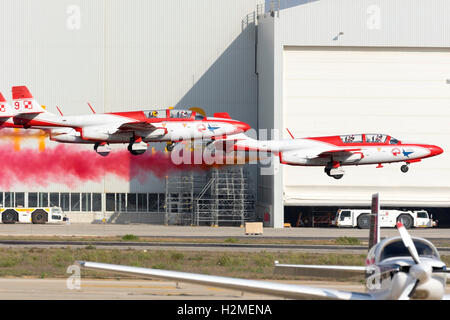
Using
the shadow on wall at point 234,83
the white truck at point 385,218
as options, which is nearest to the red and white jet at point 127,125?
the white truck at point 385,218

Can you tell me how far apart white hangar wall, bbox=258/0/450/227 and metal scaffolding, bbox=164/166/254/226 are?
4963 millimetres

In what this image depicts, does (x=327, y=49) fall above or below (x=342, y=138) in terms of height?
above

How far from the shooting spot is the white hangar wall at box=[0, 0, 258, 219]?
308 ft

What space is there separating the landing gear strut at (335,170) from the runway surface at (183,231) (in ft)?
19.2

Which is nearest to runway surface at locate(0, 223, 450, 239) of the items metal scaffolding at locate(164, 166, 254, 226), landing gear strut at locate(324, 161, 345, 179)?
metal scaffolding at locate(164, 166, 254, 226)

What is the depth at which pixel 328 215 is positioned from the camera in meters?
Result: 89.9

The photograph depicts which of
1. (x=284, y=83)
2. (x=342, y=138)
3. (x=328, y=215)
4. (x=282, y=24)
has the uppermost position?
(x=282, y=24)

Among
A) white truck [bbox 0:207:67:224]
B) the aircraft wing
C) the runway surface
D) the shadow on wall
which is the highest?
the shadow on wall

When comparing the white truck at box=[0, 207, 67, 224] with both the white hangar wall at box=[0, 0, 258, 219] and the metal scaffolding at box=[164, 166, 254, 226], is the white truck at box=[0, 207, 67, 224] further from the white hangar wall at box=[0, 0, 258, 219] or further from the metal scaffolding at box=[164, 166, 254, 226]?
the metal scaffolding at box=[164, 166, 254, 226]

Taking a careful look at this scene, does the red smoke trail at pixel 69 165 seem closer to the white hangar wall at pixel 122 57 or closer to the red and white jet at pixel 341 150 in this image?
the white hangar wall at pixel 122 57

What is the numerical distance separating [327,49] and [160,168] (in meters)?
23.0
